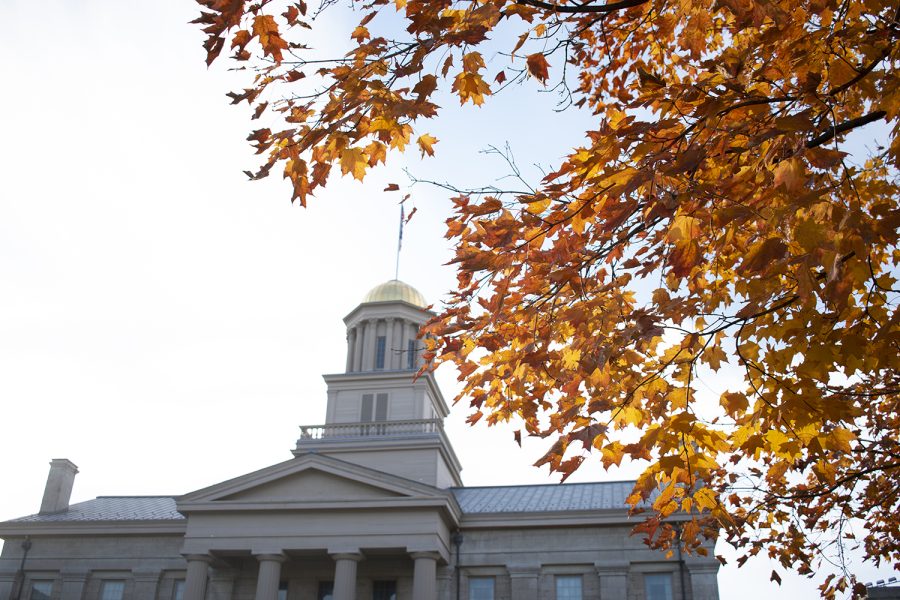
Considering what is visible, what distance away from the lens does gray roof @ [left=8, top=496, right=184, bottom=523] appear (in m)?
35.7

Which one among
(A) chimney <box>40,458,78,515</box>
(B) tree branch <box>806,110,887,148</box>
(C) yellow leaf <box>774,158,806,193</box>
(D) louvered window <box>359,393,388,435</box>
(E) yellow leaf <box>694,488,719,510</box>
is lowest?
(E) yellow leaf <box>694,488,719,510</box>

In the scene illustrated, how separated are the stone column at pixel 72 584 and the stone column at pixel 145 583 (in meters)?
2.43

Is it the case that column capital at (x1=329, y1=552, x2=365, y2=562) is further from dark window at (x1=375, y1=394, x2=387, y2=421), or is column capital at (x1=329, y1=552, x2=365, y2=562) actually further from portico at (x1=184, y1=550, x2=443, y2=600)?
dark window at (x1=375, y1=394, x2=387, y2=421)

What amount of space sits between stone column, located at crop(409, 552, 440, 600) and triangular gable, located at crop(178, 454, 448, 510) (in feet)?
9.70

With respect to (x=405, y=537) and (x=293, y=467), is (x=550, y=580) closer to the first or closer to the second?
(x=405, y=537)

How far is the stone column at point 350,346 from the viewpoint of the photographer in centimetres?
4083

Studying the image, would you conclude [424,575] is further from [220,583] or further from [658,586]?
[220,583]

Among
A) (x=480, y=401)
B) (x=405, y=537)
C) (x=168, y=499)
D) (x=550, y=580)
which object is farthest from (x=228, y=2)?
(x=168, y=499)

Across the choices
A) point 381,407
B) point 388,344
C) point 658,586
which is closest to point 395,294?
point 388,344

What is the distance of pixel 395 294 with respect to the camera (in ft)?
139

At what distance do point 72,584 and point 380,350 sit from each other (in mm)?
17590

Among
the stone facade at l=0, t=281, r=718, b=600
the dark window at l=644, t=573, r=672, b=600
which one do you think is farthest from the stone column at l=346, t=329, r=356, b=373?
the dark window at l=644, t=573, r=672, b=600

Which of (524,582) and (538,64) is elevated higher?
(538,64)

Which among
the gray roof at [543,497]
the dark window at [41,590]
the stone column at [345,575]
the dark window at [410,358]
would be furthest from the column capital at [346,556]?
the dark window at [41,590]
